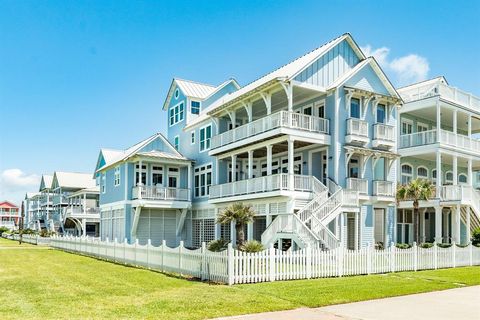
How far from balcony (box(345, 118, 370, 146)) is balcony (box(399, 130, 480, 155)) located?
657 centimetres

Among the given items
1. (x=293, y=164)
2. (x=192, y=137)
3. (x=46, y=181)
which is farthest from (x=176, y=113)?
(x=46, y=181)

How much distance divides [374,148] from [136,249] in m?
14.6

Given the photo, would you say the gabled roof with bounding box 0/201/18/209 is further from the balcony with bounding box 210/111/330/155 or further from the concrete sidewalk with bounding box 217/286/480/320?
the concrete sidewalk with bounding box 217/286/480/320

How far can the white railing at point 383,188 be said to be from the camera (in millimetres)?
27672

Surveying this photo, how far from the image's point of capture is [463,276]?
1866 cm

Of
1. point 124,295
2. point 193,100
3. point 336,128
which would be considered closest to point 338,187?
point 336,128

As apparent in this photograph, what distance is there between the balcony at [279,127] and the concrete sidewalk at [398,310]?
43.4 ft

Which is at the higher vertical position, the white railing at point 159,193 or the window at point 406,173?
the window at point 406,173

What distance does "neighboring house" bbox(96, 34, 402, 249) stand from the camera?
25172mm

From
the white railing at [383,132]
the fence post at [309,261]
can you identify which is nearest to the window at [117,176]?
the white railing at [383,132]

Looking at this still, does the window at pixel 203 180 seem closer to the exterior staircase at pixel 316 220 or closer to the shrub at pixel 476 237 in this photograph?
the exterior staircase at pixel 316 220

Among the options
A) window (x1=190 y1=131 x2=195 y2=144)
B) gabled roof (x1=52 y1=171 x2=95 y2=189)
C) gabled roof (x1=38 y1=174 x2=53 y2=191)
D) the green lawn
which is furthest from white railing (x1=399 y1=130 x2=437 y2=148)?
gabled roof (x1=38 y1=174 x2=53 y2=191)

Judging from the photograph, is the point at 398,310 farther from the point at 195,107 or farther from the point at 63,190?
the point at 63,190

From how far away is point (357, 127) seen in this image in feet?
88.7
